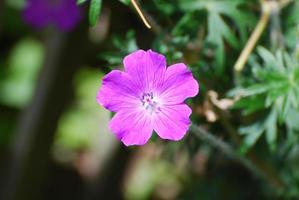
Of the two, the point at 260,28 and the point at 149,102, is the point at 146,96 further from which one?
the point at 260,28

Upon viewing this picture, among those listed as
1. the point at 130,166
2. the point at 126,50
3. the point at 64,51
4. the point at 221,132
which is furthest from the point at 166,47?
the point at 130,166

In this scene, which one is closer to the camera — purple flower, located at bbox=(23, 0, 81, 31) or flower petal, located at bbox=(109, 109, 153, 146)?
flower petal, located at bbox=(109, 109, 153, 146)

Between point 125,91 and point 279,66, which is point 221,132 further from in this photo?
point 125,91

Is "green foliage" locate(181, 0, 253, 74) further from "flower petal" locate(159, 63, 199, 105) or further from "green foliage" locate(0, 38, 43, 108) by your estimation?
"green foliage" locate(0, 38, 43, 108)

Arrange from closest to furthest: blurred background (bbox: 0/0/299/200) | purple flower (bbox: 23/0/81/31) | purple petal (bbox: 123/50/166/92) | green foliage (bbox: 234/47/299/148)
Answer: purple petal (bbox: 123/50/166/92), green foliage (bbox: 234/47/299/148), blurred background (bbox: 0/0/299/200), purple flower (bbox: 23/0/81/31)

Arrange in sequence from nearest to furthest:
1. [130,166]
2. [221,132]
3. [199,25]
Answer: [199,25] < [221,132] < [130,166]

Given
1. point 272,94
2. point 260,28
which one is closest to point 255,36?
point 260,28

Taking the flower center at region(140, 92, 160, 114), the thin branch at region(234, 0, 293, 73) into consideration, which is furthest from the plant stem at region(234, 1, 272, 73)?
the flower center at region(140, 92, 160, 114)
